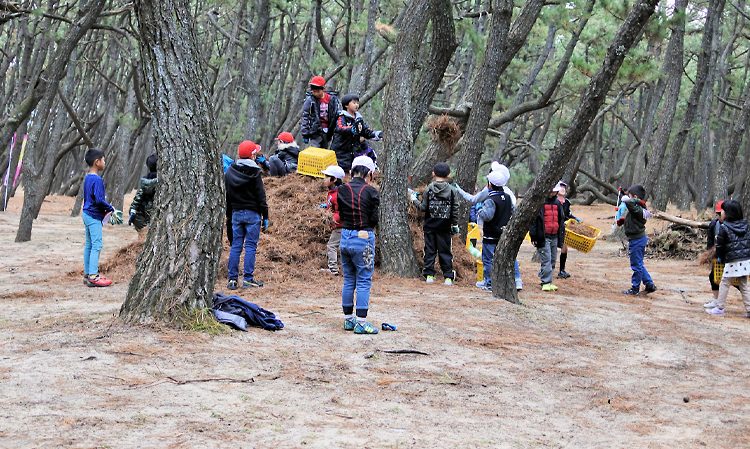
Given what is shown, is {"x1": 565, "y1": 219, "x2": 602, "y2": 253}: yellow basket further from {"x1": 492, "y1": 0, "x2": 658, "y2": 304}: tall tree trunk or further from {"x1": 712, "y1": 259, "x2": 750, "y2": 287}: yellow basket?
{"x1": 492, "y1": 0, "x2": 658, "y2": 304}: tall tree trunk

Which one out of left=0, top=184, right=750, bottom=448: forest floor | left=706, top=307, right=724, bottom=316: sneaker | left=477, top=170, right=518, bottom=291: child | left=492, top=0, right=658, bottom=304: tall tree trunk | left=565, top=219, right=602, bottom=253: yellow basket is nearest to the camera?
left=0, top=184, right=750, bottom=448: forest floor

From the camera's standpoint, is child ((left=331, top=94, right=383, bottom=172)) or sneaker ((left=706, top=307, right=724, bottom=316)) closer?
sneaker ((left=706, top=307, right=724, bottom=316))

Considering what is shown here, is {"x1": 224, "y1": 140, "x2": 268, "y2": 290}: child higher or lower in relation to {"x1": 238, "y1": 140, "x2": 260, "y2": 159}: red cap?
lower

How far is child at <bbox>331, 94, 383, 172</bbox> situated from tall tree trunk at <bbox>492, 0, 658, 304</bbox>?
2.91 meters

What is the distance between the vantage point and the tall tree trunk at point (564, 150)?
26.4 feet

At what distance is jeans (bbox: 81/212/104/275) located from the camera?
8.76m

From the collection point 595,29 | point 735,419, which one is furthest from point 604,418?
point 595,29

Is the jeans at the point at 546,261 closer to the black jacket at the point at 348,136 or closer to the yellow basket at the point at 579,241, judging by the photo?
the yellow basket at the point at 579,241

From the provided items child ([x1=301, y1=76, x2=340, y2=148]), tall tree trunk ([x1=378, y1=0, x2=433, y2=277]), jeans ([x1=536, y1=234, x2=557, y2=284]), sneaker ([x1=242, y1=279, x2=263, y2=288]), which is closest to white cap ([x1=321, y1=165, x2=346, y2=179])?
tall tree trunk ([x1=378, y1=0, x2=433, y2=277])

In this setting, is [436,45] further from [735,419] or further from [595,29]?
[595,29]

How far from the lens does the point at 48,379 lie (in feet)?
15.0

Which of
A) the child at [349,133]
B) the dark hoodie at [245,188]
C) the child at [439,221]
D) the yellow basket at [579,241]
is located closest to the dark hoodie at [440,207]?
the child at [439,221]

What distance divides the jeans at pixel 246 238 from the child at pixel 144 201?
2514mm

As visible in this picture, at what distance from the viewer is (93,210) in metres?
8.79
